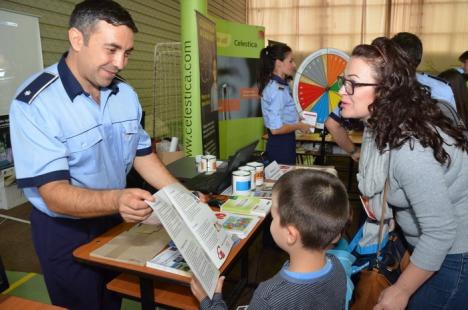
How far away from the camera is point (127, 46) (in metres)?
1.41

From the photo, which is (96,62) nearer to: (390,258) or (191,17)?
(390,258)

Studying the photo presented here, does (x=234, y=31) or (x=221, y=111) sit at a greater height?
(x=234, y=31)

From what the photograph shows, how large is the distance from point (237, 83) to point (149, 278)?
3647 mm

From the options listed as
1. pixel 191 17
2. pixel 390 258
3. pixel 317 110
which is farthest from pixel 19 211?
pixel 390 258

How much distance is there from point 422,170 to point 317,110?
256 centimetres

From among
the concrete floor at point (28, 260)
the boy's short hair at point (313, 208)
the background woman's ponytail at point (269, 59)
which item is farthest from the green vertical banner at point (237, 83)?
the boy's short hair at point (313, 208)

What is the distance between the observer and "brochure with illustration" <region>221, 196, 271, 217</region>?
170 centimetres

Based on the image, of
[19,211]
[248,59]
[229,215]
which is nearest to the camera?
[229,215]

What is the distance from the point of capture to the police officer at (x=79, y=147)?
4.08ft

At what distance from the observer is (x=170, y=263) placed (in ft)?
4.27

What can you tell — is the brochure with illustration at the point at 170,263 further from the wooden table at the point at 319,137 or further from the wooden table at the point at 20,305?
the wooden table at the point at 319,137

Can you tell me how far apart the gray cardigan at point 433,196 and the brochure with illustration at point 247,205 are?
2.18ft

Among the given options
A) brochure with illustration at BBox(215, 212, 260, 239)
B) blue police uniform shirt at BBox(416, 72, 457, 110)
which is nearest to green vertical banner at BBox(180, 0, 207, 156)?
brochure with illustration at BBox(215, 212, 260, 239)

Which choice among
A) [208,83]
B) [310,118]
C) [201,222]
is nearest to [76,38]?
[201,222]
